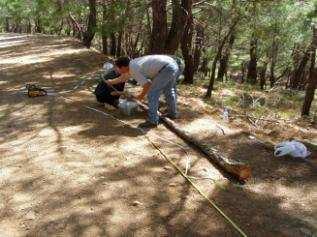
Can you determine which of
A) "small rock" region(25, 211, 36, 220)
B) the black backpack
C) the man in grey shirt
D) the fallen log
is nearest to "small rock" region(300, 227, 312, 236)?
the fallen log

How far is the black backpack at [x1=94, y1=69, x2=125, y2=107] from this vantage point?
28.2 ft

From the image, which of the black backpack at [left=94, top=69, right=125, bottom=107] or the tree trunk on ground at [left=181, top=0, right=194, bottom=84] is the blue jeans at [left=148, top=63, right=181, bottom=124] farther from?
the tree trunk on ground at [left=181, top=0, right=194, bottom=84]

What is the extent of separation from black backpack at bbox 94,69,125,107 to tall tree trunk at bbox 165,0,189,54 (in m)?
3.92

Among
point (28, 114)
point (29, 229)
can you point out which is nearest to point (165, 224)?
point (29, 229)

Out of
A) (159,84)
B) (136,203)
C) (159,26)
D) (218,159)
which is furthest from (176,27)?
(136,203)

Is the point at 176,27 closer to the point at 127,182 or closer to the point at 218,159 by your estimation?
the point at 218,159

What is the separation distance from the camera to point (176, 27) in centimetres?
1235

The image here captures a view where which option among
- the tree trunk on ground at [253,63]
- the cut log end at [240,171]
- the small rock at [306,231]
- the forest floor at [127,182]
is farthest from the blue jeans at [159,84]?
the tree trunk on ground at [253,63]

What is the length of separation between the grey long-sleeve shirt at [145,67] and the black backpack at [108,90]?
1.26 metres

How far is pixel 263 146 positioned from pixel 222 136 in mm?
724

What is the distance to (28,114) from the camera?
27.9 ft

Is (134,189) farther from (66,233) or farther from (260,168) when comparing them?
(260,168)

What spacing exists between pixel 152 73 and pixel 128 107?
4.12ft

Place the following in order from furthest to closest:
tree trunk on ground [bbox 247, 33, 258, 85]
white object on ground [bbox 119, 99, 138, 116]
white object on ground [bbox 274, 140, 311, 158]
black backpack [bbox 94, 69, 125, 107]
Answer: tree trunk on ground [bbox 247, 33, 258, 85]
black backpack [bbox 94, 69, 125, 107]
white object on ground [bbox 119, 99, 138, 116]
white object on ground [bbox 274, 140, 311, 158]
